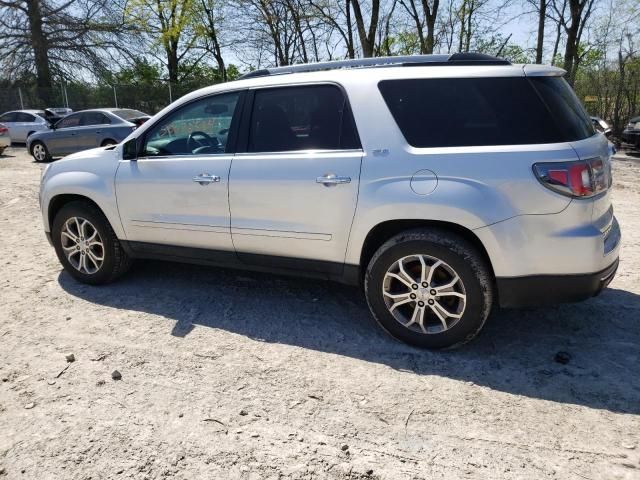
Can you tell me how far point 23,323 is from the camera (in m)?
3.94

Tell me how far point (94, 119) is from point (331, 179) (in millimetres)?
12553

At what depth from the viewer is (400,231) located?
3.42 metres

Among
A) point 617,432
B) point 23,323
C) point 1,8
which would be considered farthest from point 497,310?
point 1,8

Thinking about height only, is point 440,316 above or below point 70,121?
below

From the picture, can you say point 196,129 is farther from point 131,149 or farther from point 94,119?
point 94,119

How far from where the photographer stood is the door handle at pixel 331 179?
3371mm

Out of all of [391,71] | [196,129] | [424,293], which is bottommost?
[424,293]

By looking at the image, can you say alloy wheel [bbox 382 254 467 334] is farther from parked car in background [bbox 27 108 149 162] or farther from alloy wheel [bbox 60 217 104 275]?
parked car in background [bbox 27 108 149 162]

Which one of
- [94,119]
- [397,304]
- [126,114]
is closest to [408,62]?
[397,304]

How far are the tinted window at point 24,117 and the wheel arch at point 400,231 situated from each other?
759 inches

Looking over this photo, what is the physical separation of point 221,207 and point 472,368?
2169 mm

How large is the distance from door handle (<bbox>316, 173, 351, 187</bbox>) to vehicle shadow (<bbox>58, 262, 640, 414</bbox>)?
3.66ft

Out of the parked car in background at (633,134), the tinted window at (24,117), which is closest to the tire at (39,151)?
the tinted window at (24,117)

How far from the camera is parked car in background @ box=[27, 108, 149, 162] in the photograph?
13.4 meters
